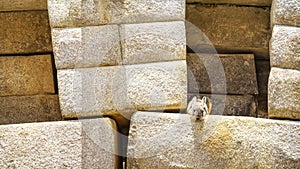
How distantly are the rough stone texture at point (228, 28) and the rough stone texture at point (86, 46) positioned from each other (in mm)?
727

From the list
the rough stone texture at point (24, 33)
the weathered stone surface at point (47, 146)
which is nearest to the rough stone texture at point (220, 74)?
the weathered stone surface at point (47, 146)

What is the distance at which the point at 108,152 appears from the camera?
4.60 m

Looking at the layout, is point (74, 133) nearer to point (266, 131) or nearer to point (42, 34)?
point (42, 34)

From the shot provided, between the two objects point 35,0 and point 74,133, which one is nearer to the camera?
point 74,133

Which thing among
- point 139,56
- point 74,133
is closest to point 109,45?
point 139,56

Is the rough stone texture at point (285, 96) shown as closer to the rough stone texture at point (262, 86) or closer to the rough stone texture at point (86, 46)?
the rough stone texture at point (262, 86)

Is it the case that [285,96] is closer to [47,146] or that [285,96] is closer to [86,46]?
[86,46]

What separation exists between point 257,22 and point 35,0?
1662mm

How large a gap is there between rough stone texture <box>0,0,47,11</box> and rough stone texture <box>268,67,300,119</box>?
1776 millimetres

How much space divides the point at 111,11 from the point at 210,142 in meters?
1.13

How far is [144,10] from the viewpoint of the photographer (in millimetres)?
4645

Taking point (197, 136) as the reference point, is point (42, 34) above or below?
above

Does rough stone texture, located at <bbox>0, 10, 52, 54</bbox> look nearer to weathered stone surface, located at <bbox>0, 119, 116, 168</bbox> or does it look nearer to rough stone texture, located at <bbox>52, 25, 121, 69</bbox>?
rough stone texture, located at <bbox>52, 25, 121, 69</bbox>

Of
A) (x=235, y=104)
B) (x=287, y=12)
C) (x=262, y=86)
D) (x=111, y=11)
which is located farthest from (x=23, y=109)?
(x=287, y=12)
